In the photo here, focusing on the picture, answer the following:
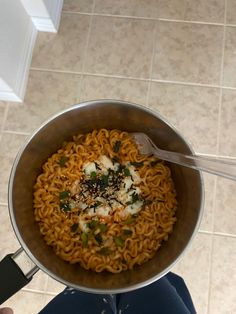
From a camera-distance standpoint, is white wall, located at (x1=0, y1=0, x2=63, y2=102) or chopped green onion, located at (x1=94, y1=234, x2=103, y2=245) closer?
chopped green onion, located at (x1=94, y1=234, x2=103, y2=245)

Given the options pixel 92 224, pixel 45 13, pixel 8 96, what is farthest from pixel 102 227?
pixel 45 13

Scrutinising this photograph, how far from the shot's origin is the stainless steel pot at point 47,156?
73 cm

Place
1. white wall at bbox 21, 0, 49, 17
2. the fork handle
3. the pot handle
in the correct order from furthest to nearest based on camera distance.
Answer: white wall at bbox 21, 0, 49, 17 < the pot handle < the fork handle

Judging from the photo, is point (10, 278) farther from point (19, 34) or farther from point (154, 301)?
point (19, 34)

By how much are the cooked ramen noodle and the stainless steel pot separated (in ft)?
0.07

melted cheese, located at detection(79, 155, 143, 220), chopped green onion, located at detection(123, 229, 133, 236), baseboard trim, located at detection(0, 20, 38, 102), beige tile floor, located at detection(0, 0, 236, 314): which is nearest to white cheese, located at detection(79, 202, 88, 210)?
melted cheese, located at detection(79, 155, 143, 220)

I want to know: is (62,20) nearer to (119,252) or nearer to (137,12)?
(137,12)

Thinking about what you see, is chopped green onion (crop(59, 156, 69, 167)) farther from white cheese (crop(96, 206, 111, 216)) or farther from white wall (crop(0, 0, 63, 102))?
white wall (crop(0, 0, 63, 102))

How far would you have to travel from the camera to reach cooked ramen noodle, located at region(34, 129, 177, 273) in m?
0.85

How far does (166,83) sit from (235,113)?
24cm

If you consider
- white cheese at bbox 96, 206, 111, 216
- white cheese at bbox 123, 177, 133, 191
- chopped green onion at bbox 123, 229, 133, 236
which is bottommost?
chopped green onion at bbox 123, 229, 133, 236

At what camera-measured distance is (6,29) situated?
3.67ft

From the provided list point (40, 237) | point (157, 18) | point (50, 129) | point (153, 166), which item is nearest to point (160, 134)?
point (153, 166)

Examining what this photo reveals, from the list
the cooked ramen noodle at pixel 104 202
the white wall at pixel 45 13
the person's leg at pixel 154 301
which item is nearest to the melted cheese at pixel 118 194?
the cooked ramen noodle at pixel 104 202
